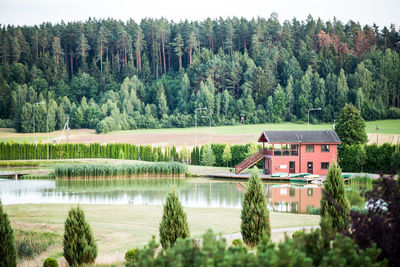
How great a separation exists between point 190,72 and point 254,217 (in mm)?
92337

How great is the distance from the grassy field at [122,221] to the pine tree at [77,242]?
0.87 metres

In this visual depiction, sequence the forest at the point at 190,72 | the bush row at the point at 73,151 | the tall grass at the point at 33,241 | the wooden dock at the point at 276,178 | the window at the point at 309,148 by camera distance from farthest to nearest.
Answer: the forest at the point at 190,72 < the bush row at the point at 73,151 < the window at the point at 309,148 < the wooden dock at the point at 276,178 < the tall grass at the point at 33,241

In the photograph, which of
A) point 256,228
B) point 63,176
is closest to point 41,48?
point 63,176

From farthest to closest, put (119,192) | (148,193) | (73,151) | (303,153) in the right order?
(73,151) → (303,153) → (119,192) → (148,193)

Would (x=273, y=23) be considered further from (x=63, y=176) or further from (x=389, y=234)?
(x=389, y=234)

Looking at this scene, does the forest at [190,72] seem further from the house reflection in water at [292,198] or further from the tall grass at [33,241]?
the tall grass at [33,241]

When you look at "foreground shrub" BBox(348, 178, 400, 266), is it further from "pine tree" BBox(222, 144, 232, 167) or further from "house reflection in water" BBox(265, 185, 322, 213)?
"pine tree" BBox(222, 144, 232, 167)

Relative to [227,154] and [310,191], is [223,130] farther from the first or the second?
[310,191]

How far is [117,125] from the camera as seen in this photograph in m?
91.4

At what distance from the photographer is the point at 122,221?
883 inches

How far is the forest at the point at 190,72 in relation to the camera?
93.0m

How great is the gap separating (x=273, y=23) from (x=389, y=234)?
11428cm

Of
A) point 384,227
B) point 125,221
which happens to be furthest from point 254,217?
point 125,221

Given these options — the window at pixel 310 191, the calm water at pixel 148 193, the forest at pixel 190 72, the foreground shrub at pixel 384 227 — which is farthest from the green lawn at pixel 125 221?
the forest at pixel 190 72
